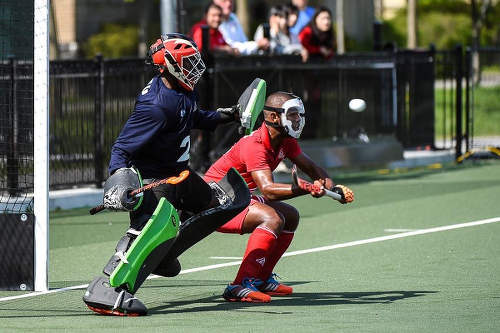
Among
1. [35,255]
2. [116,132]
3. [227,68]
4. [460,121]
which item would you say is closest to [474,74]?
[460,121]

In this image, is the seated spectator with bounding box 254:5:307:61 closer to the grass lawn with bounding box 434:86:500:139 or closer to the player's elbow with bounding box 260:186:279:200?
the grass lawn with bounding box 434:86:500:139

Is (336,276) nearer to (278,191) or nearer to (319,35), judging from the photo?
(278,191)

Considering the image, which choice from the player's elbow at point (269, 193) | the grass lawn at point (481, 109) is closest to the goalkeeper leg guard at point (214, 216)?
the player's elbow at point (269, 193)

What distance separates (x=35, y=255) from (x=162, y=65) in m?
1.92

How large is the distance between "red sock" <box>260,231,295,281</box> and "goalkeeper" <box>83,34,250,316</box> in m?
0.53

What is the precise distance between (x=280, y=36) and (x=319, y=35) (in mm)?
719

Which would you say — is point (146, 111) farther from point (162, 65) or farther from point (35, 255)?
point (35, 255)

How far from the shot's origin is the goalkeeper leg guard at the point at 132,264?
341 inches

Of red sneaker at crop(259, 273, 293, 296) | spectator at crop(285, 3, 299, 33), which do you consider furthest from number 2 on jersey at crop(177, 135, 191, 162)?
spectator at crop(285, 3, 299, 33)

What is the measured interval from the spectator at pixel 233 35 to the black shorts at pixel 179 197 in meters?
9.83

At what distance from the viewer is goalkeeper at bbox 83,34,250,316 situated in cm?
870

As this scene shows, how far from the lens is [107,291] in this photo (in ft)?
28.7

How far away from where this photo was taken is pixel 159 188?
8.95 meters

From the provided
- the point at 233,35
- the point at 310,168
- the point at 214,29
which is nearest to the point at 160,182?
the point at 310,168
